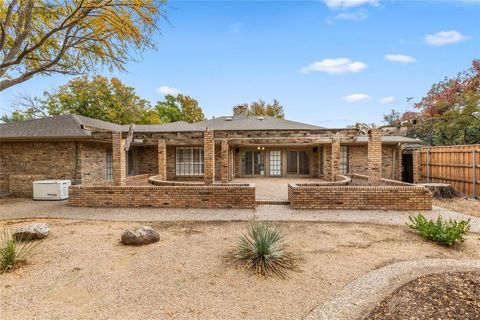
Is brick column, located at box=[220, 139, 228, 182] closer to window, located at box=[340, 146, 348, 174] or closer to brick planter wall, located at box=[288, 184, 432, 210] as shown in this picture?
brick planter wall, located at box=[288, 184, 432, 210]

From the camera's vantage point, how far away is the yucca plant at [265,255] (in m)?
4.01

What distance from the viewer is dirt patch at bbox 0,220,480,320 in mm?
3062

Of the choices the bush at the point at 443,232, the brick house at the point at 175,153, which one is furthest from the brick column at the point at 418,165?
the bush at the point at 443,232

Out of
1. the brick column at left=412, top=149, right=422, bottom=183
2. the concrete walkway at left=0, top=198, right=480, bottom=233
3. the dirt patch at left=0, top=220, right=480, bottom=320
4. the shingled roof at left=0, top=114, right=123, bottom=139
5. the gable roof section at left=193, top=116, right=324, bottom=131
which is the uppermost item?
the gable roof section at left=193, top=116, right=324, bottom=131

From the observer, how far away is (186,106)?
34219 millimetres

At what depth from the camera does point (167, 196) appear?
8.47m

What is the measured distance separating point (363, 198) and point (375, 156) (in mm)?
2040

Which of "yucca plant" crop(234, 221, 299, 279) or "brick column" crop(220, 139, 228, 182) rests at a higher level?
"brick column" crop(220, 139, 228, 182)

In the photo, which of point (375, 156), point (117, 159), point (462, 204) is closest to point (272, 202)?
point (375, 156)

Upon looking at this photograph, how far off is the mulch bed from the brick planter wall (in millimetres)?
4279

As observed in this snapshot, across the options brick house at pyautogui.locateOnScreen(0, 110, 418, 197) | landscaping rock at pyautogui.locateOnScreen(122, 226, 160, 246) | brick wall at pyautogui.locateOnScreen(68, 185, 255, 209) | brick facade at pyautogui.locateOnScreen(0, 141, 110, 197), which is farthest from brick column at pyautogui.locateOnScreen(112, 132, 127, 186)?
landscaping rock at pyautogui.locateOnScreen(122, 226, 160, 246)

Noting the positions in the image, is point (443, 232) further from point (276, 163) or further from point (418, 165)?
point (276, 163)

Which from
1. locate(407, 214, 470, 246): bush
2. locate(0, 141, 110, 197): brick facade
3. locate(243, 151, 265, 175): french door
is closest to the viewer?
locate(407, 214, 470, 246): bush

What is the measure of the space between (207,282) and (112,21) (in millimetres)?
8137
